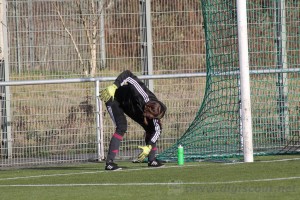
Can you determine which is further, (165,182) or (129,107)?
(129,107)

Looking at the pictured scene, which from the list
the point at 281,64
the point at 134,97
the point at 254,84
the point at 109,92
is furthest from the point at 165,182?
the point at 281,64

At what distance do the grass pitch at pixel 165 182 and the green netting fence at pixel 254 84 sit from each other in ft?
2.99

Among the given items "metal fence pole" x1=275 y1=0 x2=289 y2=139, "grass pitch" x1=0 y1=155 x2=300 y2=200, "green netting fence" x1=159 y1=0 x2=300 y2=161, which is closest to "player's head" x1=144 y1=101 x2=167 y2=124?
"grass pitch" x1=0 y1=155 x2=300 y2=200

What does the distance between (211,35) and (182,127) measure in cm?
258

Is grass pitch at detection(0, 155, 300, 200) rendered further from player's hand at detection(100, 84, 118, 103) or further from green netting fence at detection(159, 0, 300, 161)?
player's hand at detection(100, 84, 118, 103)

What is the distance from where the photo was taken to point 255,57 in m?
15.7

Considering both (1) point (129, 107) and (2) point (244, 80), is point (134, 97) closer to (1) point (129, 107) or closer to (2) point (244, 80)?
(1) point (129, 107)

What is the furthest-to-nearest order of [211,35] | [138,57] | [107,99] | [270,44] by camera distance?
[138,57] < [270,44] < [211,35] < [107,99]

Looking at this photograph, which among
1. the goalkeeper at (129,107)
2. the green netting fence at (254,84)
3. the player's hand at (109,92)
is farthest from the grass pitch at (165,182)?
the player's hand at (109,92)

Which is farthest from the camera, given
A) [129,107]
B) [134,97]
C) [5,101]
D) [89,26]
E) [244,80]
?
[89,26]

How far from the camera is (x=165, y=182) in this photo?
1088 centimetres

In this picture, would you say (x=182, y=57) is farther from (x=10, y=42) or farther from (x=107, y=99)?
(x=107, y=99)

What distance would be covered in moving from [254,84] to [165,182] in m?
5.23

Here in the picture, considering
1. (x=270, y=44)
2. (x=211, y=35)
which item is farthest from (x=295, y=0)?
(x=211, y=35)
